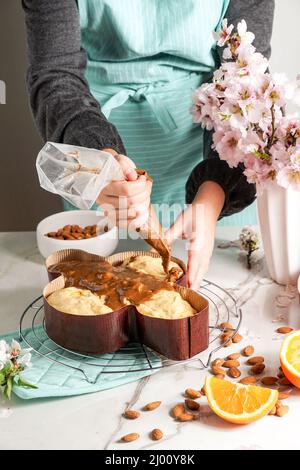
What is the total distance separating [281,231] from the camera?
1366 mm

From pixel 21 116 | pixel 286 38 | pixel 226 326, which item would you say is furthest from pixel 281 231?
pixel 21 116

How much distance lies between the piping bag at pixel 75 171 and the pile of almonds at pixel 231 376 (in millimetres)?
343

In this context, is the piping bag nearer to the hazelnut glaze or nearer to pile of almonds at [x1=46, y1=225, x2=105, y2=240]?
the hazelnut glaze

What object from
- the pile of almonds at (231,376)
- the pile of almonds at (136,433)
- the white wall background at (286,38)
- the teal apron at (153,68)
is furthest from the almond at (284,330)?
the white wall background at (286,38)

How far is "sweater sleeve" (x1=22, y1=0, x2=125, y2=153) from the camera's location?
1464 mm

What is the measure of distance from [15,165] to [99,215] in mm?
728

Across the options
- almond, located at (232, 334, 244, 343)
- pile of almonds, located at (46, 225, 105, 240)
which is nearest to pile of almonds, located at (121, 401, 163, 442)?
almond, located at (232, 334, 244, 343)

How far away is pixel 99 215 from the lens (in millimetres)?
1636

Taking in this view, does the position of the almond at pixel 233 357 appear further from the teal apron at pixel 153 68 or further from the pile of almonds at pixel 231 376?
the teal apron at pixel 153 68

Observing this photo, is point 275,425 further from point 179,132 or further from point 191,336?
point 179,132

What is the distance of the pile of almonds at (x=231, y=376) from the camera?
100cm

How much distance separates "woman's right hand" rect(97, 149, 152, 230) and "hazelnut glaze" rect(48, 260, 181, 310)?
0.31 feet

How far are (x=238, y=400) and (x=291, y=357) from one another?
130mm
